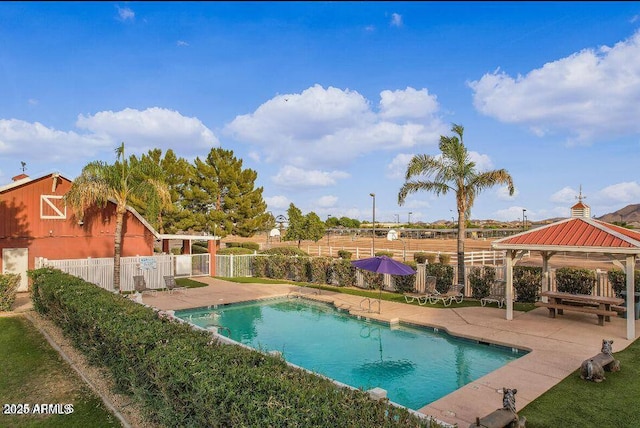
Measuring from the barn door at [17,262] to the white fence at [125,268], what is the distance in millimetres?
922

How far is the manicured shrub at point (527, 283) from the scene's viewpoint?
48.8 ft

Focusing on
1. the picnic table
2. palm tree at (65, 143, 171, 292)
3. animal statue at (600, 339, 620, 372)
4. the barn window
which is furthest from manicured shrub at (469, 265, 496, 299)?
the barn window

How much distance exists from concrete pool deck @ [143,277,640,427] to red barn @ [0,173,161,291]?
19.3ft

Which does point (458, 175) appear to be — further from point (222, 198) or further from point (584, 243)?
point (222, 198)

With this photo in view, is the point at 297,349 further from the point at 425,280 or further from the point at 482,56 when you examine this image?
the point at 482,56

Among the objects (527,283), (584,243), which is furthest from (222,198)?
(584,243)

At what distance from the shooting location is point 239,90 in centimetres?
1962

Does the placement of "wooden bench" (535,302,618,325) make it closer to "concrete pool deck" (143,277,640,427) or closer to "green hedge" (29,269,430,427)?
"concrete pool deck" (143,277,640,427)

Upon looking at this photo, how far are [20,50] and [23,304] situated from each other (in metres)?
9.05

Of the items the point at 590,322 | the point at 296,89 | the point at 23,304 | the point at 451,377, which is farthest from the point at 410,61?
the point at 23,304

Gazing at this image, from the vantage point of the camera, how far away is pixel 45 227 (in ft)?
62.5

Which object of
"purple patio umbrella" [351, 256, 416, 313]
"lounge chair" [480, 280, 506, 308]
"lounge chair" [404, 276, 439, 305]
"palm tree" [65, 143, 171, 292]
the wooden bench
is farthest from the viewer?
"palm tree" [65, 143, 171, 292]

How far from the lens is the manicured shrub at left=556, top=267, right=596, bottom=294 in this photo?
14.0 meters

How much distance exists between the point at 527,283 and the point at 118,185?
17.3m
